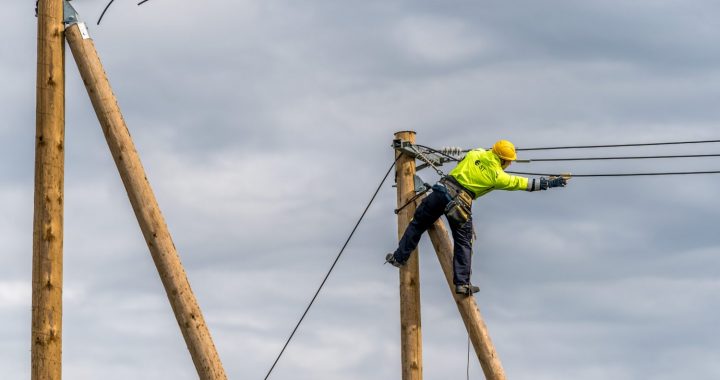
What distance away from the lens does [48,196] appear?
998 centimetres

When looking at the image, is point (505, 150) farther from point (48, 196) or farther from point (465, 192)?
point (48, 196)

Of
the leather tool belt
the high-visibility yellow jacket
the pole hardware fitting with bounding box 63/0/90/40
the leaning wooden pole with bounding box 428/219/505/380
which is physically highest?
the pole hardware fitting with bounding box 63/0/90/40

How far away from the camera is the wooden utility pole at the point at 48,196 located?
32.1ft

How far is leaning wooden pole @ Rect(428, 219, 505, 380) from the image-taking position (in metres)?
11.9

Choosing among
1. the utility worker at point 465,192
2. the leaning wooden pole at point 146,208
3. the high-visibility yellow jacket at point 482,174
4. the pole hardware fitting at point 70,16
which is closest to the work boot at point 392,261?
the utility worker at point 465,192

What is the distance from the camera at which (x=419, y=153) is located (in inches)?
494

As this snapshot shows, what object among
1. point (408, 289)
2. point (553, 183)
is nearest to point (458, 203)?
point (553, 183)

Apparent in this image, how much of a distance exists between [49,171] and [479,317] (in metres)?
4.22

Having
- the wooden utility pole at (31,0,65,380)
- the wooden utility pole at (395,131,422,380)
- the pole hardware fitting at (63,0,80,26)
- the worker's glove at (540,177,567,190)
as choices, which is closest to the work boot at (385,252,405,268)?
the wooden utility pole at (395,131,422,380)

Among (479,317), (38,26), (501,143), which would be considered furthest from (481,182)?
(38,26)

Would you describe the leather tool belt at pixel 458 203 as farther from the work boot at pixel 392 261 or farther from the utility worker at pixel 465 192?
the work boot at pixel 392 261

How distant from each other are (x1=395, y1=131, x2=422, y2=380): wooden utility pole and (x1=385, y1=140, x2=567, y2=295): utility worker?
0.41m

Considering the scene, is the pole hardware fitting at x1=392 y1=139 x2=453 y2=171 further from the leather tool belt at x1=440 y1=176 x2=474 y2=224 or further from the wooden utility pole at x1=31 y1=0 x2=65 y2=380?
the wooden utility pole at x1=31 y1=0 x2=65 y2=380

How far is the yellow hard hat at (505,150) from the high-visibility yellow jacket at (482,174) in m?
0.05
